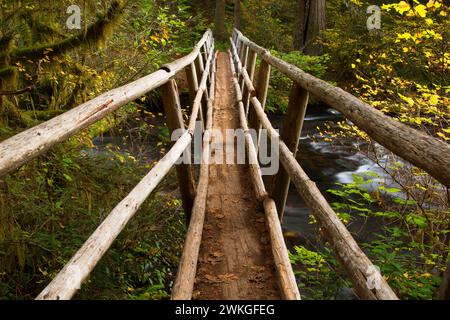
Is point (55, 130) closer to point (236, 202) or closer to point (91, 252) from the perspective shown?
point (91, 252)

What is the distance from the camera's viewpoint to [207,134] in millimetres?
4879

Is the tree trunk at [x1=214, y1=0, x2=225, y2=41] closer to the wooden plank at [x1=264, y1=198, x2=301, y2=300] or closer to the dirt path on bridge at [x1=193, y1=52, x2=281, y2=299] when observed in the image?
the dirt path on bridge at [x1=193, y1=52, x2=281, y2=299]

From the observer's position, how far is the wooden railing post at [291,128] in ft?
11.5

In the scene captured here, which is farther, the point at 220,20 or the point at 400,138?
the point at 220,20

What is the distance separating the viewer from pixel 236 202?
3.87 meters

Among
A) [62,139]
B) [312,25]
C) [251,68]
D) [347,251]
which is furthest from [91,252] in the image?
[312,25]

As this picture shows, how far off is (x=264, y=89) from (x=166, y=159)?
138 inches

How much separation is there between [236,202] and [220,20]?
1929 centimetres

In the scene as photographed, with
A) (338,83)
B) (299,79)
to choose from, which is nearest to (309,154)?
(338,83)

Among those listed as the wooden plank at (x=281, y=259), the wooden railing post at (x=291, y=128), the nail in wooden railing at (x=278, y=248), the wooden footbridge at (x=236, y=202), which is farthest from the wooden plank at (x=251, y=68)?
the wooden plank at (x=281, y=259)

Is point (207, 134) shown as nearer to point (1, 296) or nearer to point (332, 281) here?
point (332, 281)

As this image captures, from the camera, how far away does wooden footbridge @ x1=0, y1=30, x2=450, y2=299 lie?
1.42 metres

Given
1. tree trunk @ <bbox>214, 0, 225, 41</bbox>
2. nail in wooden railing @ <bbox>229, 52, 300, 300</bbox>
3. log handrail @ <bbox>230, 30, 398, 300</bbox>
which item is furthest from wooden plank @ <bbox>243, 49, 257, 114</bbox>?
tree trunk @ <bbox>214, 0, 225, 41</bbox>
